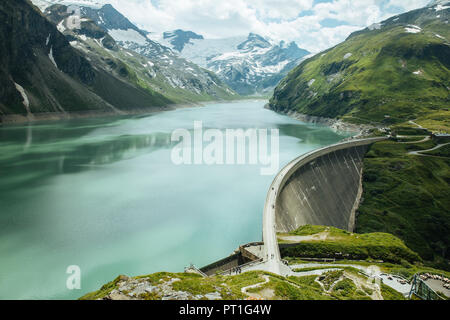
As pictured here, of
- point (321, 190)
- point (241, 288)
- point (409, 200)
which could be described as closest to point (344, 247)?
point (241, 288)

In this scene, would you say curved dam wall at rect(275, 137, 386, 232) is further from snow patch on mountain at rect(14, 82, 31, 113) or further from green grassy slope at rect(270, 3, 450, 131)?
snow patch on mountain at rect(14, 82, 31, 113)

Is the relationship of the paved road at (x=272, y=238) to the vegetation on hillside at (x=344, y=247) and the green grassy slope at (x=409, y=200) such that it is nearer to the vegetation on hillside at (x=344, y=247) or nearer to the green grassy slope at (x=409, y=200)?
the vegetation on hillside at (x=344, y=247)

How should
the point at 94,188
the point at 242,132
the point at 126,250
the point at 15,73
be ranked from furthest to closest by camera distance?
the point at 15,73
the point at 242,132
the point at 94,188
the point at 126,250

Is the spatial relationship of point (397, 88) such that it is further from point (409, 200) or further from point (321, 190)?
point (321, 190)

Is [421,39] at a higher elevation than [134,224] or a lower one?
higher
